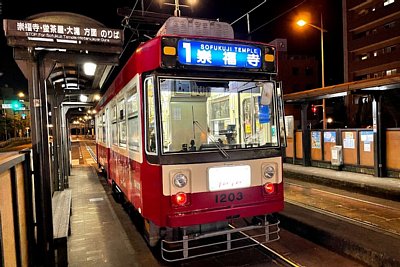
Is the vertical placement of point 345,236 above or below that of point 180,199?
below

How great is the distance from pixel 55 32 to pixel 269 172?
363 centimetres

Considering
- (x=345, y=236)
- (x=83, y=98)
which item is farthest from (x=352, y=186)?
(x=83, y=98)

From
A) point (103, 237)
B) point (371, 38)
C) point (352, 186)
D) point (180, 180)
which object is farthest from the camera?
point (371, 38)

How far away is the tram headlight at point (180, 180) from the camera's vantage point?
4.26 metres

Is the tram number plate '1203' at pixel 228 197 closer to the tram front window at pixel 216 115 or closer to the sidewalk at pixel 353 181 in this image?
the tram front window at pixel 216 115

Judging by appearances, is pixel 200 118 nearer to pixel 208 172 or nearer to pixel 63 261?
pixel 208 172

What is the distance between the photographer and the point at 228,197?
4551mm

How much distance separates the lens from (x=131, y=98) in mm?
5375

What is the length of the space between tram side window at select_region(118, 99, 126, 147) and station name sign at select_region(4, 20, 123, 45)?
169 cm

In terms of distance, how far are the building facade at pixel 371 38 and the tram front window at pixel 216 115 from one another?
34596 millimetres

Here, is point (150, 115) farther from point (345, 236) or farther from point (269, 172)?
point (345, 236)

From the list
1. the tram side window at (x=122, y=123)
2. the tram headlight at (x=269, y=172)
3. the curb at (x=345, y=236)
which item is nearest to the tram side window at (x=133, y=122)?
the tram side window at (x=122, y=123)

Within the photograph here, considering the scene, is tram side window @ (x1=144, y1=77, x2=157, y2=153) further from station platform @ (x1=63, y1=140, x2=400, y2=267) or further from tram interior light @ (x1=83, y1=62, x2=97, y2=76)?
tram interior light @ (x1=83, y1=62, x2=97, y2=76)

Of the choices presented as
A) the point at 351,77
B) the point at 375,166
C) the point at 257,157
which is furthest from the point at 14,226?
the point at 351,77
